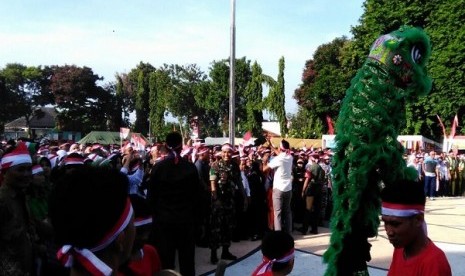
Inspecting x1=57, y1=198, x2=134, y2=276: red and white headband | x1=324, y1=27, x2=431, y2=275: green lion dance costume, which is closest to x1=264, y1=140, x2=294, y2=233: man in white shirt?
x1=324, y1=27, x2=431, y2=275: green lion dance costume

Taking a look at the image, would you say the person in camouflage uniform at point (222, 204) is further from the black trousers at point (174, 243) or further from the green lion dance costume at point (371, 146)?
the green lion dance costume at point (371, 146)

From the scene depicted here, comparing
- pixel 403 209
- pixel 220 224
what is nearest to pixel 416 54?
pixel 403 209

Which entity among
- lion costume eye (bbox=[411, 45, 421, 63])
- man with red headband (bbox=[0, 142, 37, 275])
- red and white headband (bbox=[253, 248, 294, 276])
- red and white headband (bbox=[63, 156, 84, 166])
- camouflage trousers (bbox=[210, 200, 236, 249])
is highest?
lion costume eye (bbox=[411, 45, 421, 63])

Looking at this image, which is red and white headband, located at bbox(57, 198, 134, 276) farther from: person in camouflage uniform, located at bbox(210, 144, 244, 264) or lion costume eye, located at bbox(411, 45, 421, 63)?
person in camouflage uniform, located at bbox(210, 144, 244, 264)

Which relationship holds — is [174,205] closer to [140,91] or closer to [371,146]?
[371,146]

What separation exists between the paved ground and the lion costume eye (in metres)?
4.57

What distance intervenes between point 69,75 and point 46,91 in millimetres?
4973

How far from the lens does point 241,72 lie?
54.6 m

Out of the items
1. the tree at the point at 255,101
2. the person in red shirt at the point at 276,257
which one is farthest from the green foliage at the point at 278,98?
the person in red shirt at the point at 276,257

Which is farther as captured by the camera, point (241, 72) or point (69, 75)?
point (69, 75)

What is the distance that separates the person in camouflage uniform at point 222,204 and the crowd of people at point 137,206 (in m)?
0.02

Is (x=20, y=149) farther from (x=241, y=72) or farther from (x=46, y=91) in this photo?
(x=46, y=91)

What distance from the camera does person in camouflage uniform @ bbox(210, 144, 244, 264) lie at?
849 centimetres

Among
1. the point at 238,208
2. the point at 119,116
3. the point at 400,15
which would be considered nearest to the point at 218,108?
the point at 119,116
